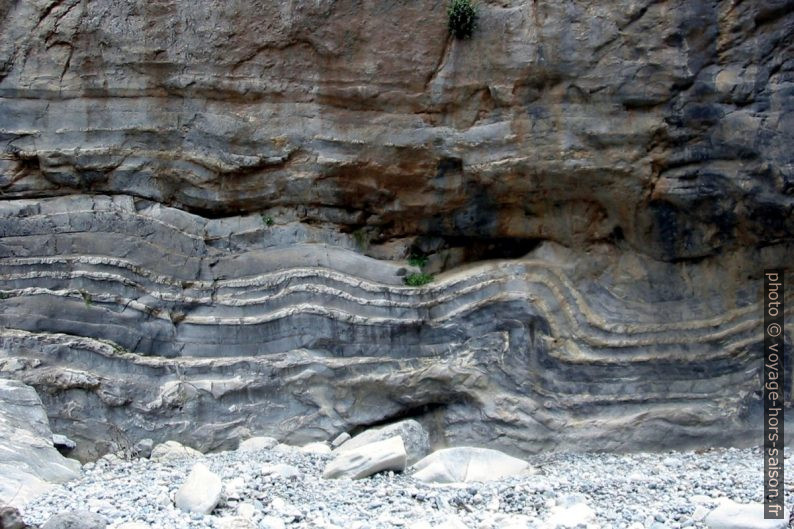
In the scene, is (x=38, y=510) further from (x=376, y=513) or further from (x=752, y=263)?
(x=752, y=263)

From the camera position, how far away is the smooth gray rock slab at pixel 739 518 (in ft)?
17.0

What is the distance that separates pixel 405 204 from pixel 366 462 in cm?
308

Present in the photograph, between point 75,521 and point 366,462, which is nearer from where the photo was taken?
point 75,521

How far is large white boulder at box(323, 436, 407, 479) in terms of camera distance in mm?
6129

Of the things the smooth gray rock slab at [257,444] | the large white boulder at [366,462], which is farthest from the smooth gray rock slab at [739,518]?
the smooth gray rock slab at [257,444]

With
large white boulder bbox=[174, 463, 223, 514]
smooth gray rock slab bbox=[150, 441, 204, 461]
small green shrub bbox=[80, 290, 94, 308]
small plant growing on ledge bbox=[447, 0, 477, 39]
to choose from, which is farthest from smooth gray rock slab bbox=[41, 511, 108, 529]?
small plant growing on ledge bbox=[447, 0, 477, 39]

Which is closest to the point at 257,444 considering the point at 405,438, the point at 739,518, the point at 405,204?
the point at 405,438

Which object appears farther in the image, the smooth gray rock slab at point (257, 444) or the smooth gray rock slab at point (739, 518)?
the smooth gray rock slab at point (257, 444)

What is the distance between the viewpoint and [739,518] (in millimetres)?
5246

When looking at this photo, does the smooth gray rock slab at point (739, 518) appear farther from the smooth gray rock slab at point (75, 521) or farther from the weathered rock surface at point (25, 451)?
the weathered rock surface at point (25, 451)

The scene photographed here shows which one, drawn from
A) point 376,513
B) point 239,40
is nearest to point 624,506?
point 376,513

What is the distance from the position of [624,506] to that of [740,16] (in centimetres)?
443

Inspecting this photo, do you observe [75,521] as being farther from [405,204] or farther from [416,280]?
[405,204]

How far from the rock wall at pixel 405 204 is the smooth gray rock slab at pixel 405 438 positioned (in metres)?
0.44
